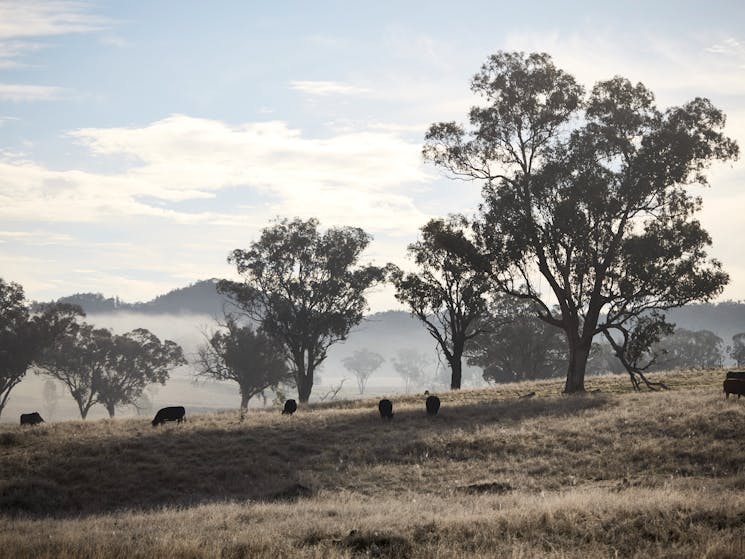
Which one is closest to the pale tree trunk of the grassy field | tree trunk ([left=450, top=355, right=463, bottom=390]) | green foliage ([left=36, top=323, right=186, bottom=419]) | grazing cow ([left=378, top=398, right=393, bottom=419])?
tree trunk ([left=450, top=355, right=463, bottom=390])

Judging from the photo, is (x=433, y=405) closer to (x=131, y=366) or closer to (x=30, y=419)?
(x=30, y=419)

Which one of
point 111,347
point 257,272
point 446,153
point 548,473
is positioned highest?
point 446,153

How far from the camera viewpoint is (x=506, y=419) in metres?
34.5

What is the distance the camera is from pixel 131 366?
90.4 metres

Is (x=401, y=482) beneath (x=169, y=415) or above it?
beneath

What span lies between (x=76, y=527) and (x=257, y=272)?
2011 inches

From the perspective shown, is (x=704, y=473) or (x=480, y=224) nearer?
(x=704, y=473)

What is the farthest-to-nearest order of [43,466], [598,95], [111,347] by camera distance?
[111,347] < [598,95] < [43,466]

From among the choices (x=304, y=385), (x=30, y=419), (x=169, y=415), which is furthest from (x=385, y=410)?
(x=304, y=385)

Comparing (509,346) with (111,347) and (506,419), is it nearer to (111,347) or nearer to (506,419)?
(111,347)

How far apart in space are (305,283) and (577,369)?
28.4 meters

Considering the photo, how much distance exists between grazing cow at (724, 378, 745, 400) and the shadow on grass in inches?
222

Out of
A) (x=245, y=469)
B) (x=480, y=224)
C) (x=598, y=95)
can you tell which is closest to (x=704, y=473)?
(x=245, y=469)

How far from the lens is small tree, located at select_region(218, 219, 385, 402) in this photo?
219 feet
